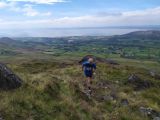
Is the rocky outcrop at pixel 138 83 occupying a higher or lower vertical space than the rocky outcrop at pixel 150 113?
lower

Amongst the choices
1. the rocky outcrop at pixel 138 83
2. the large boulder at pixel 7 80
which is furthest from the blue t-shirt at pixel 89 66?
the rocky outcrop at pixel 138 83

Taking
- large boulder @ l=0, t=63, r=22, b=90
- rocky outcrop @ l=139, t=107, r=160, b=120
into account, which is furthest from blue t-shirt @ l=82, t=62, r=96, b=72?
large boulder @ l=0, t=63, r=22, b=90

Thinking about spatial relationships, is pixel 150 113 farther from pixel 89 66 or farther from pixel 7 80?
pixel 7 80

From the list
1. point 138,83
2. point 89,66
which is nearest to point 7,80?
point 89,66

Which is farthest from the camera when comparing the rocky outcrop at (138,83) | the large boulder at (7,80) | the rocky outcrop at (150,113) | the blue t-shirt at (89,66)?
the rocky outcrop at (138,83)

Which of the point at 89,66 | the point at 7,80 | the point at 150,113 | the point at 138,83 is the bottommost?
the point at 138,83

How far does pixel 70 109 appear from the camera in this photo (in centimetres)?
1277

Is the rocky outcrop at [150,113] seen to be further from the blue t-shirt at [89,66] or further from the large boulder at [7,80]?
the large boulder at [7,80]

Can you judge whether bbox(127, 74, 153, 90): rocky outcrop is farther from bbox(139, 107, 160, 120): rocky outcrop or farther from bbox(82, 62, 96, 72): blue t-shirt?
bbox(139, 107, 160, 120): rocky outcrop

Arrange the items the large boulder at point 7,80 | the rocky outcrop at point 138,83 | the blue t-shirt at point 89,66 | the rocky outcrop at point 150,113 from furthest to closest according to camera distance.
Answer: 1. the rocky outcrop at point 138,83
2. the blue t-shirt at point 89,66
3. the rocky outcrop at point 150,113
4. the large boulder at point 7,80

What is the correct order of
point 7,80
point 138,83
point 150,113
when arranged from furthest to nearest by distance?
point 138,83, point 150,113, point 7,80

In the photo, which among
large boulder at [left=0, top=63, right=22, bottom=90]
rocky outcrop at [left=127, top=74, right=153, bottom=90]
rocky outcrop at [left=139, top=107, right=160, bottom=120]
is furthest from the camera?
rocky outcrop at [left=127, top=74, right=153, bottom=90]

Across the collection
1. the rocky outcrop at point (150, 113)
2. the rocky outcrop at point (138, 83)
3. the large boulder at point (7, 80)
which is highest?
the large boulder at point (7, 80)

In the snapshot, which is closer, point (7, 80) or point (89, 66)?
point (7, 80)
